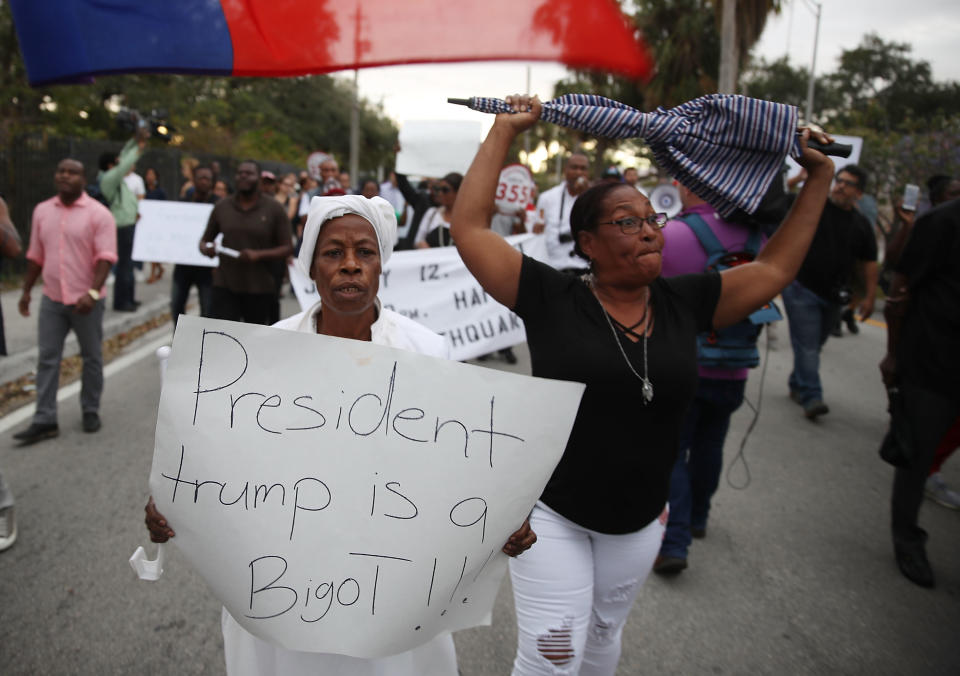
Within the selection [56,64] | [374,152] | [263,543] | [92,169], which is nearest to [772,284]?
[263,543]

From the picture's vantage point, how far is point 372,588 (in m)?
1.61

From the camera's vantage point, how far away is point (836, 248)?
577 centimetres

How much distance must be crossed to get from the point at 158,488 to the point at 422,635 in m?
0.69

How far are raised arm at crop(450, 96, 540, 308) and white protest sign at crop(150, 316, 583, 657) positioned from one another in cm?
55

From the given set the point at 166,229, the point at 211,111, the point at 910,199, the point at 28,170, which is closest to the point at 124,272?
the point at 166,229

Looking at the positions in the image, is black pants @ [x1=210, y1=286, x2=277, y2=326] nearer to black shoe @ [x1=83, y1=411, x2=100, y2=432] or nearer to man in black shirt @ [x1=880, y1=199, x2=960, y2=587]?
black shoe @ [x1=83, y1=411, x2=100, y2=432]

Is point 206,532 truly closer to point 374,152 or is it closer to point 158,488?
point 158,488

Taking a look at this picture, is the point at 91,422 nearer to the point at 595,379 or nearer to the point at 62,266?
the point at 62,266

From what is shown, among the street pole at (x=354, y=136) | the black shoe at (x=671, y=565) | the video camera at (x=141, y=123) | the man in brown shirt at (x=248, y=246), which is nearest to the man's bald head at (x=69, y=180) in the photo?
the video camera at (x=141, y=123)

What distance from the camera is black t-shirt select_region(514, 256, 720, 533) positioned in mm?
2096

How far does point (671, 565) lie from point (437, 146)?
22.7ft

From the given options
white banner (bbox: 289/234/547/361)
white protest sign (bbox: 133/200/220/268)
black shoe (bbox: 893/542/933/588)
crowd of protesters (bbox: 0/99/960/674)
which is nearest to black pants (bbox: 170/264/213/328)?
white protest sign (bbox: 133/200/220/268)

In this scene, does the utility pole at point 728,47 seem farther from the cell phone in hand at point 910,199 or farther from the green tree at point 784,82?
the green tree at point 784,82

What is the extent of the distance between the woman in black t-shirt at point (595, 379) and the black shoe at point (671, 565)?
133 cm
